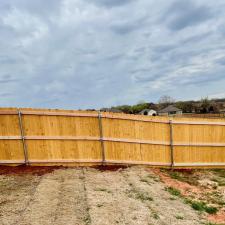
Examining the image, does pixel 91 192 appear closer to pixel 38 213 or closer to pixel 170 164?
pixel 38 213

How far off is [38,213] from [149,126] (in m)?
6.31

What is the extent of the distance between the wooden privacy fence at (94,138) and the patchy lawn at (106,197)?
671mm

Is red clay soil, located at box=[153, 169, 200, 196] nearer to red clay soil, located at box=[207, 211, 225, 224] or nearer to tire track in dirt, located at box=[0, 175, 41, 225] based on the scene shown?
red clay soil, located at box=[207, 211, 225, 224]

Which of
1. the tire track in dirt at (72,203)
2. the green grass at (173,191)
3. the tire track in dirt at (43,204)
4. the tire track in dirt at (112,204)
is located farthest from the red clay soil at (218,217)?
the tire track in dirt at (43,204)

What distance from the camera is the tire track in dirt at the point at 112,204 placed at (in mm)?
6461

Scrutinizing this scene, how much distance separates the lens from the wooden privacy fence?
35.2 ft

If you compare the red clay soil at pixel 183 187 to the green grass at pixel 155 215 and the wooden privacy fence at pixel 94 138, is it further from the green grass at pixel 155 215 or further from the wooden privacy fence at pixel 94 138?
the green grass at pixel 155 215

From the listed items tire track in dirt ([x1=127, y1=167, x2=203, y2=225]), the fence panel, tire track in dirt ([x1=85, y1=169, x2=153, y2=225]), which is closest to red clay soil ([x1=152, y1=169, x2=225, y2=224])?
tire track in dirt ([x1=127, y1=167, x2=203, y2=225])

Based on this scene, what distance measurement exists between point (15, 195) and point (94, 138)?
4.08 meters

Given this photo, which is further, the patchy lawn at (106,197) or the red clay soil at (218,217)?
the red clay soil at (218,217)

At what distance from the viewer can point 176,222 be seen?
6836 mm

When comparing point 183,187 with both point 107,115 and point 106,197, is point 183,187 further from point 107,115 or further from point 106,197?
Answer: point 107,115

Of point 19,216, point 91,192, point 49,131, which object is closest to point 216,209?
point 91,192

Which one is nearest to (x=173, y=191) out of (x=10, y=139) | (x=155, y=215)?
(x=155, y=215)
